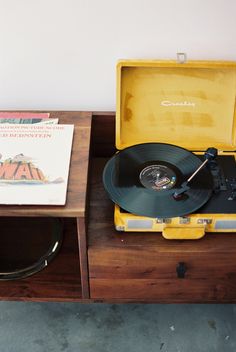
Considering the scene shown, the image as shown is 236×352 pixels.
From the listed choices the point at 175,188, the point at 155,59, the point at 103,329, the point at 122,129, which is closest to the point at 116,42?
the point at 155,59

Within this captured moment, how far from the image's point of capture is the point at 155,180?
102 cm

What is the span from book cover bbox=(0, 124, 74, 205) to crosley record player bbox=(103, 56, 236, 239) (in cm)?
12

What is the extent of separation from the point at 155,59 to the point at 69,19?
23cm

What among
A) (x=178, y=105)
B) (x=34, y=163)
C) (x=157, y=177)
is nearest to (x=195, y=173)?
(x=157, y=177)

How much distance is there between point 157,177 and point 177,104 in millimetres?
212

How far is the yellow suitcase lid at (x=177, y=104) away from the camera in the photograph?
1077 millimetres

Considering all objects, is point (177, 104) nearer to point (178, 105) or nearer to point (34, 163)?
point (178, 105)

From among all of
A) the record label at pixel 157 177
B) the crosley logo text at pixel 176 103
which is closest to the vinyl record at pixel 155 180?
the record label at pixel 157 177

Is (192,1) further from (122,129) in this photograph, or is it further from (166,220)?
(166,220)

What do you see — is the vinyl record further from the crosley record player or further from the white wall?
the white wall

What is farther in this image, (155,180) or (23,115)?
(23,115)

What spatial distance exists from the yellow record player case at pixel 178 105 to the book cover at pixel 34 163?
164 millimetres

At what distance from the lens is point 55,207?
2.96 feet

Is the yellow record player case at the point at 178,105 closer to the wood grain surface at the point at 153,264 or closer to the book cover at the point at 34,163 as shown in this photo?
the wood grain surface at the point at 153,264
